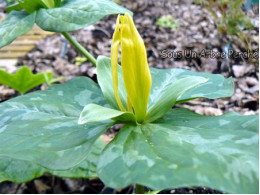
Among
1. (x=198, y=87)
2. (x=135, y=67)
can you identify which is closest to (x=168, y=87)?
(x=198, y=87)

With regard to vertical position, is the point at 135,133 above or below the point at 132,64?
below

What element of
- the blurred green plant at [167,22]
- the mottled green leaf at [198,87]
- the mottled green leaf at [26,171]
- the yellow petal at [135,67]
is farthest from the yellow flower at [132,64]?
the blurred green plant at [167,22]

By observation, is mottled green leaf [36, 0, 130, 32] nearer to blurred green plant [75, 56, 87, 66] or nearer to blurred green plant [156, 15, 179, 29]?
blurred green plant [75, 56, 87, 66]

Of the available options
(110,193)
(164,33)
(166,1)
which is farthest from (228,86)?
(166,1)

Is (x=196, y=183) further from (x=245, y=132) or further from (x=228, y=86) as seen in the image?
(x=228, y=86)

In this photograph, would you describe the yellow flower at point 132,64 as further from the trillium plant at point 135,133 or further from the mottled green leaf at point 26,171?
the mottled green leaf at point 26,171

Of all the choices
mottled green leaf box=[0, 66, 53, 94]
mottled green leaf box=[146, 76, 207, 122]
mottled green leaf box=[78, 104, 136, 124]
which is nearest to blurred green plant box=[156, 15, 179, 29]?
mottled green leaf box=[0, 66, 53, 94]

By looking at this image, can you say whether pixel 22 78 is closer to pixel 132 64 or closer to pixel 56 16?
pixel 56 16
